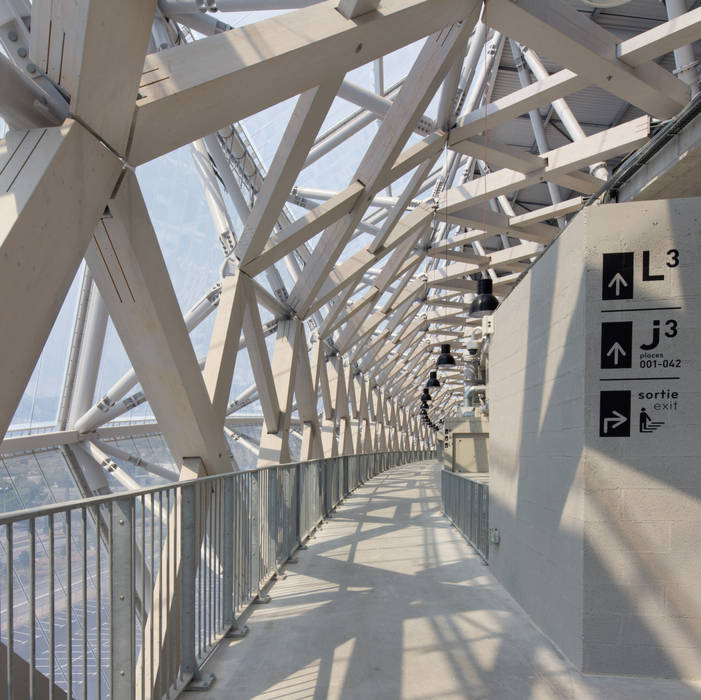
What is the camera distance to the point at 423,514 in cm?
1370

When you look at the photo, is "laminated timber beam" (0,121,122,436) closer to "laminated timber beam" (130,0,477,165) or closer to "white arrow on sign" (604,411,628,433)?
"laminated timber beam" (130,0,477,165)

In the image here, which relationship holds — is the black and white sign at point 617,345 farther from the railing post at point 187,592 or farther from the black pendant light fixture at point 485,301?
the black pendant light fixture at point 485,301

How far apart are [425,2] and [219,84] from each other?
2478 millimetres

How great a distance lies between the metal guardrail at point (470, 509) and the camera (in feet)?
27.1

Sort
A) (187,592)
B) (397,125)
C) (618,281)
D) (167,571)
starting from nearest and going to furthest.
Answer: (167,571) → (187,592) → (618,281) → (397,125)

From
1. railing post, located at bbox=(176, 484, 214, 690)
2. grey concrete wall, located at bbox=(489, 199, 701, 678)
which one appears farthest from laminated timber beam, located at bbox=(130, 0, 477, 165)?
railing post, located at bbox=(176, 484, 214, 690)

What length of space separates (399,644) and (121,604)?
261cm

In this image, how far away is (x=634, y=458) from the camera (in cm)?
453

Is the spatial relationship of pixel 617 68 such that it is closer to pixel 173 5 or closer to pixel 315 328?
pixel 173 5

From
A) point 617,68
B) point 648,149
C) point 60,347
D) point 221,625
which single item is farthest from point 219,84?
point 60,347

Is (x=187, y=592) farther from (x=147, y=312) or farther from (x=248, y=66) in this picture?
(x=248, y=66)

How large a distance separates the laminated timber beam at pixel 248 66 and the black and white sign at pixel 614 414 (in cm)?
335

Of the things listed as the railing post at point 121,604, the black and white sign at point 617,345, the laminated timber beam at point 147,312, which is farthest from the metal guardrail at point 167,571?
the black and white sign at point 617,345

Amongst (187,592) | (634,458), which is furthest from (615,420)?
(187,592)
